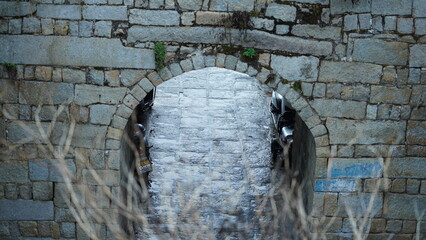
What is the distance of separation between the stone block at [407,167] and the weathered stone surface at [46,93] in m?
3.76

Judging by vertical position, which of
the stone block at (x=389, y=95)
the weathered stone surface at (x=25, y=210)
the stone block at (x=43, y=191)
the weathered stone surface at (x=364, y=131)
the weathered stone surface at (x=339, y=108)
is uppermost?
the stone block at (x=389, y=95)

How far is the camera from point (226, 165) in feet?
31.9

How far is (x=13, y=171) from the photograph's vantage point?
6.54 metres

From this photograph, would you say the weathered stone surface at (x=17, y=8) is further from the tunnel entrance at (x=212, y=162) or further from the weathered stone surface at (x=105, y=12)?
the tunnel entrance at (x=212, y=162)

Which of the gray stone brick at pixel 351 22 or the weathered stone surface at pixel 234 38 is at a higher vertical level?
the gray stone brick at pixel 351 22

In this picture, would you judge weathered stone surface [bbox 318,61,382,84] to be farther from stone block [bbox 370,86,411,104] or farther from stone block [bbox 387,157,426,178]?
stone block [bbox 387,157,426,178]

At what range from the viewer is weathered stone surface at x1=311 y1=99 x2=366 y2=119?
20.7 feet

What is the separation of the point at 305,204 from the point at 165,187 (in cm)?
259

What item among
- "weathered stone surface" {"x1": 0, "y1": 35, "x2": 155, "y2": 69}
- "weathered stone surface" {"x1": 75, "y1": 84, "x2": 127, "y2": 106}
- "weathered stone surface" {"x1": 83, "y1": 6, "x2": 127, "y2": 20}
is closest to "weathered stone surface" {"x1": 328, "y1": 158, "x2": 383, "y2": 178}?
"weathered stone surface" {"x1": 0, "y1": 35, "x2": 155, "y2": 69}

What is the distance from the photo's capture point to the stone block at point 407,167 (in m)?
6.48

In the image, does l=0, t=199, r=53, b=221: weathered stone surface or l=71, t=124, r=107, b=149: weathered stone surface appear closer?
l=71, t=124, r=107, b=149: weathered stone surface

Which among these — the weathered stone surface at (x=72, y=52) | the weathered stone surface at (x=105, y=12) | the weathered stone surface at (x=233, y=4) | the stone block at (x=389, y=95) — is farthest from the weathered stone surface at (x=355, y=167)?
the weathered stone surface at (x=105, y=12)

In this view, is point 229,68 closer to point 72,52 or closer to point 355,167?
point 72,52

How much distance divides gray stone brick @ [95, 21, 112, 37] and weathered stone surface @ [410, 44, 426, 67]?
3.31 m
